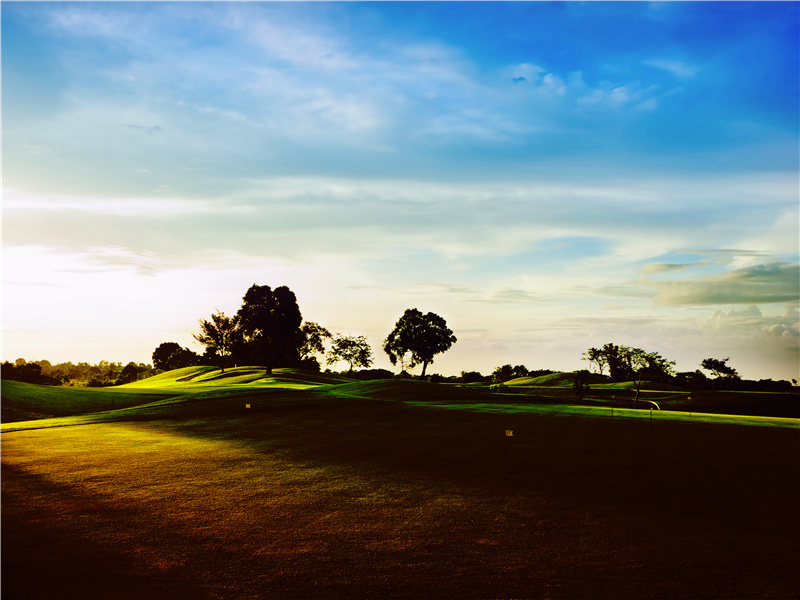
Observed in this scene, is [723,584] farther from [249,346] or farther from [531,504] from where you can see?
[249,346]

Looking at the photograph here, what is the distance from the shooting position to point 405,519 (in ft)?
42.7

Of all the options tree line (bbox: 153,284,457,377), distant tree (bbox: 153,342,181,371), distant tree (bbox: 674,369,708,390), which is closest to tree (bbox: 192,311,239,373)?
tree line (bbox: 153,284,457,377)

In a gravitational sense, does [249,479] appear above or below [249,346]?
below

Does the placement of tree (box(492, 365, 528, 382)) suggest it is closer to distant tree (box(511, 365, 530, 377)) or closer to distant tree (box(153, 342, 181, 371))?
distant tree (box(511, 365, 530, 377))

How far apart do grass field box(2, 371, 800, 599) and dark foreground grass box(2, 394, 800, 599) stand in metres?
0.06

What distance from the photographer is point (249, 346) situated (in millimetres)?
114812

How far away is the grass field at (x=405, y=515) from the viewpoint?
9836mm

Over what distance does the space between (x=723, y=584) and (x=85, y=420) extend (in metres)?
38.3

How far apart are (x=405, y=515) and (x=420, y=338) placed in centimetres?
9766

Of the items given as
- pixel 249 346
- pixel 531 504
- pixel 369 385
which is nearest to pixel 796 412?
pixel 369 385

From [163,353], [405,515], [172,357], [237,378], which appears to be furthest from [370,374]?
[405,515]

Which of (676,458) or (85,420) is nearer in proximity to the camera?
(676,458)

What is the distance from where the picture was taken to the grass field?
9.84m

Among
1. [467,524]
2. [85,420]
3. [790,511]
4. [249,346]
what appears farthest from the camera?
[249,346]
